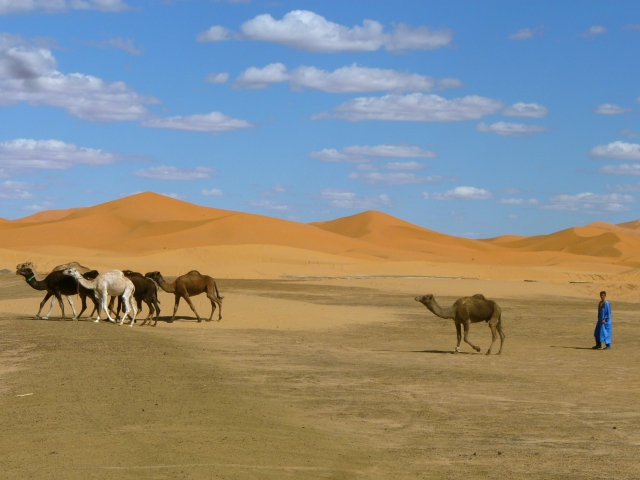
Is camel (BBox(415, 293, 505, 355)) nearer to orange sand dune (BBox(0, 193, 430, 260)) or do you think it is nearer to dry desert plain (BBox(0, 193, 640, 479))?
dry desert plain (BBox(0, 193, 640, 479))

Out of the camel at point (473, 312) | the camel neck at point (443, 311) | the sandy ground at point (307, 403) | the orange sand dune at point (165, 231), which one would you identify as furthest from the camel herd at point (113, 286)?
the orange sand dune at point (165, 231)

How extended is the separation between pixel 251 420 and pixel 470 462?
2.83m

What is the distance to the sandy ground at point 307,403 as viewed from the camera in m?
8.93

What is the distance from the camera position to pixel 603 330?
20.8 meters

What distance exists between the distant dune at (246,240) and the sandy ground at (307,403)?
139 feet

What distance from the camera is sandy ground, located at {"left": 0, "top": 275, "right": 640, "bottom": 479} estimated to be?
8.93 m

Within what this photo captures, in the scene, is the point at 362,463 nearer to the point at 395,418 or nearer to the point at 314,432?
the point at 314,432

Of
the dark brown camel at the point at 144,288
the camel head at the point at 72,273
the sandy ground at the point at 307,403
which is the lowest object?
the sandy ground at the point at 307,403

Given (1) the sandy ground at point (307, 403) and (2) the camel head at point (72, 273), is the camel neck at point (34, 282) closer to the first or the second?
(1) the sandy ground at point (307, 403)

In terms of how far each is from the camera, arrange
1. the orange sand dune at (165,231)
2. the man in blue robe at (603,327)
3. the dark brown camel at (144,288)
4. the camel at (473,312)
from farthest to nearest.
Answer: the orange sand dune at (165,231) < the dark brown camel at (144,288) < the man in blue robe at (603,327) < the camel at (473,312)

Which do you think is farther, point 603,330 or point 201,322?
point 201,322

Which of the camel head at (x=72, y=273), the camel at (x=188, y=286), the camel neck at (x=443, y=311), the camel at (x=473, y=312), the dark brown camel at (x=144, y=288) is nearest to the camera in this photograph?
the camel at (x=473, y=312)

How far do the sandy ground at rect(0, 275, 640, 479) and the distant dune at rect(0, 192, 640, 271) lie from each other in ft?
139

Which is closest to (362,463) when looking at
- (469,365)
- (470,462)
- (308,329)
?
(470,462)
